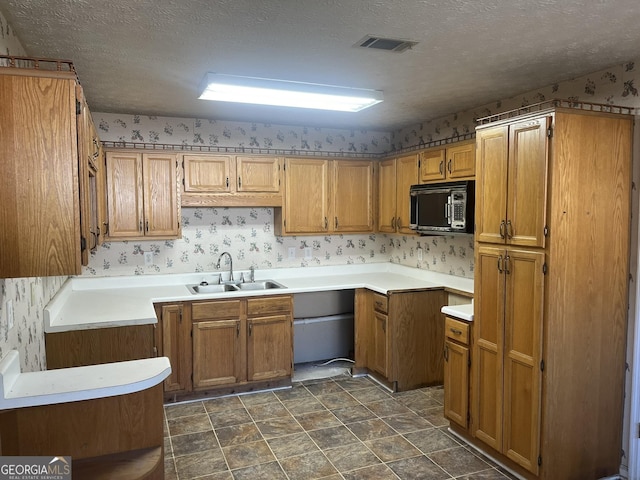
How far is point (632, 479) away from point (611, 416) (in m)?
Result: 0.38

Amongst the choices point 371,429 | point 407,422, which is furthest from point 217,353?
point 407,422

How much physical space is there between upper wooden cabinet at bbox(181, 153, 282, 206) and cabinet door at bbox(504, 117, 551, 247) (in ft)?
7.39

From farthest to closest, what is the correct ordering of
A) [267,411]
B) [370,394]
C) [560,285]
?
[370,394]
[267,411]
[560,285]

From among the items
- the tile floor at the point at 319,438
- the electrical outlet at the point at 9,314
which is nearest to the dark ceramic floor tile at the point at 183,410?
the tile floor at the point at 319,438

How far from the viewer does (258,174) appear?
4.41 m

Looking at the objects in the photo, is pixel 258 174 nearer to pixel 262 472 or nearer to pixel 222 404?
pixel 222 404

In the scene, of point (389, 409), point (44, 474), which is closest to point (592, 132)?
point (389, 409)

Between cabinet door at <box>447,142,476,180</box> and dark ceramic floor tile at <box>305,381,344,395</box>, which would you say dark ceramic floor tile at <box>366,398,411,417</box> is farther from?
cabinet door at <box>447,142,476,180</box>

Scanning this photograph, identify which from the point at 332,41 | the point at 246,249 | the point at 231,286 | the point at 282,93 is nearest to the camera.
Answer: the point at 332,41

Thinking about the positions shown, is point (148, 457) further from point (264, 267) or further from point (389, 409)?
point (264, 267)

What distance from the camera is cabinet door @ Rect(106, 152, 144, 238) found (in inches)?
156

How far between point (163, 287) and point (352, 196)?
1.95 m

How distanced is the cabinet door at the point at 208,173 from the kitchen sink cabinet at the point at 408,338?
5.41 ft
